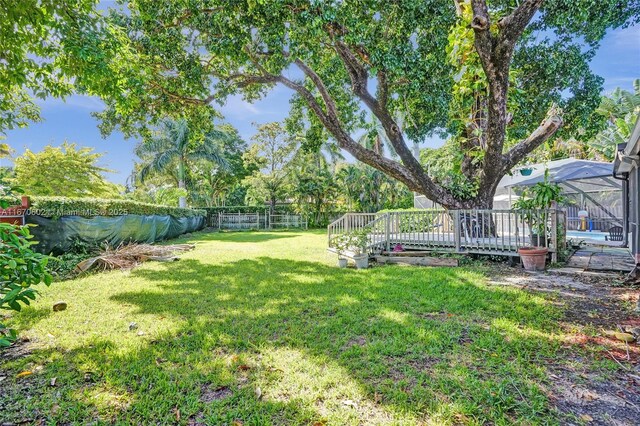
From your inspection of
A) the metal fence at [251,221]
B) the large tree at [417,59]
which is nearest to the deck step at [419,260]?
the large tree at [417,59]

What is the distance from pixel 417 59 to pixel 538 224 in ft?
15.0

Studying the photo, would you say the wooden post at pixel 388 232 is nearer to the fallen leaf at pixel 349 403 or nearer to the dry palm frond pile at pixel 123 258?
the dry palm frond pile at pixel 123 258

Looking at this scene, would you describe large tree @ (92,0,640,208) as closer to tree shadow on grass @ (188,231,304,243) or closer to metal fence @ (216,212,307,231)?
tree shadow on grass @ (188,231,304,243)

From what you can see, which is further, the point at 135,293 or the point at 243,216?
the point at 243,216

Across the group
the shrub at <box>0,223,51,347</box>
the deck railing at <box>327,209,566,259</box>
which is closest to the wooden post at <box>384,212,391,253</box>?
the deck railing at <box>327,209,566,259</box>

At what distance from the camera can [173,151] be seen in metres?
22.2

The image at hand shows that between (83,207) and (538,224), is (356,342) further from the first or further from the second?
(83,207)

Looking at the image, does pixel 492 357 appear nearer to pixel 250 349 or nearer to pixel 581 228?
pixel 250 349

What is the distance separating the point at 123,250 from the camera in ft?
26.5

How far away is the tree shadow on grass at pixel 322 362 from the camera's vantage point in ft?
6.64

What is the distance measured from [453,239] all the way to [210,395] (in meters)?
6.72

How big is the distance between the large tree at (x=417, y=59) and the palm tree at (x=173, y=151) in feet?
40.8

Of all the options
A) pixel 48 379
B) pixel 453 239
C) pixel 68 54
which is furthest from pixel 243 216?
pixel 48 379

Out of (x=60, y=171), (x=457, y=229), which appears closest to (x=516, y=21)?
(x=457, y=229)
